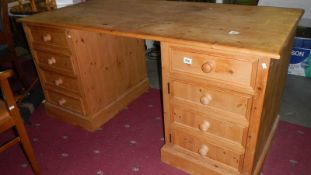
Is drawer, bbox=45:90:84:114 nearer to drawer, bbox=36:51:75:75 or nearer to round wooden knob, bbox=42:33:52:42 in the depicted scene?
drawer, bbox=36:51:75:75

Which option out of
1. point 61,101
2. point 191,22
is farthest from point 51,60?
point 191,22

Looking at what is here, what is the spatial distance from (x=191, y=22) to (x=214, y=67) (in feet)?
1.09

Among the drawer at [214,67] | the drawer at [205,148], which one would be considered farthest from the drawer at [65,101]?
the drawer at [214,67]

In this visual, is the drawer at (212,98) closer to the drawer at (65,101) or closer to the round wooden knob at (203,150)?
the round wooden knob at (203,150)

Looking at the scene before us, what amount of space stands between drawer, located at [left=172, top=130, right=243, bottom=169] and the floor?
0.80m

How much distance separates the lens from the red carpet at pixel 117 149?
1576 millimetres

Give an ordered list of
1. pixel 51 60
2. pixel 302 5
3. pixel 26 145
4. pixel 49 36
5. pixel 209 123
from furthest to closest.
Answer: pixel 302 5, pixel 51 60, pixel 49 36, pixel 26 145, pixel 209 123

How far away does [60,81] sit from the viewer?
6.16ft

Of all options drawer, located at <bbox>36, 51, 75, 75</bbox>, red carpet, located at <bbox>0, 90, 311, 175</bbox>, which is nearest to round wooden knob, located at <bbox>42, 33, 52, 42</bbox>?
drawer, located at <bbox>36, 51, 75, 75</bbox>

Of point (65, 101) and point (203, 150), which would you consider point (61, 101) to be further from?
point (203, 150)

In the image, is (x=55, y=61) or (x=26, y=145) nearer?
(x=26, y=145)

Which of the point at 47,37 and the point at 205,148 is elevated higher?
the point at 47,37

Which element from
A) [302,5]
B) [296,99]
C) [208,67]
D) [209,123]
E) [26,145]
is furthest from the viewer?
[302,5]

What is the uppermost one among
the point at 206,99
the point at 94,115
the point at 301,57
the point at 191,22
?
the point at 191,22
